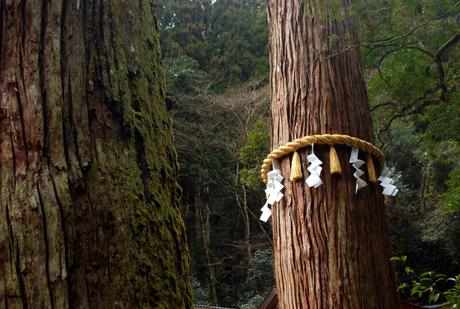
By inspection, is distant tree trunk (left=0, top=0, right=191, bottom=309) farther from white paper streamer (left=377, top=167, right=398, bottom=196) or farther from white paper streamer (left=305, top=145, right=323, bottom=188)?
white paper streamer (left=377, top=167, right=398, bottom=196)

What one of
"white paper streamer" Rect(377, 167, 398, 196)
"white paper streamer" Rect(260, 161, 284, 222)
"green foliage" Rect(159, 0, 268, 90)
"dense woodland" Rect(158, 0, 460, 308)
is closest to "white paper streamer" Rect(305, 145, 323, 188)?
"white paper streamer" Rect(260, 161, 284, 222)

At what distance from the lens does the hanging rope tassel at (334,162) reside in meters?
1.76

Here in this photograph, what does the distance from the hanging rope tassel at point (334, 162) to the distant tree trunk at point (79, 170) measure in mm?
1128

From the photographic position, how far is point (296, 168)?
1.83 meters

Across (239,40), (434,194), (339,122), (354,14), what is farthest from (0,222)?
(239,40)

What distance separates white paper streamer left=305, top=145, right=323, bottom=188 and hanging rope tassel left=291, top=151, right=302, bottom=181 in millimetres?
39

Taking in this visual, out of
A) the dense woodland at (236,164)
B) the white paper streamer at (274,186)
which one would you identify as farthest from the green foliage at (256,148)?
the white paper streamer at (274,186)

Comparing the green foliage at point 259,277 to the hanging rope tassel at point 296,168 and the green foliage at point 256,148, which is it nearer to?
the green foliage at point 256,148

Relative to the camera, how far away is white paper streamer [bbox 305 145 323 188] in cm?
176

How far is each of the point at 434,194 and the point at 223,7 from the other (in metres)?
8.44

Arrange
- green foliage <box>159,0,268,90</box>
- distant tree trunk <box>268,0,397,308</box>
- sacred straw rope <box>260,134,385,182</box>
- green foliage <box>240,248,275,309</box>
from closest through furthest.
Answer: distant tree trunk <box>268,0,397,308</box>
sacred straw rope <box>260,134,385,182</box>
green foliage <box>240,248,275,309</box>
green foliage <box>159,0,268,90</box>

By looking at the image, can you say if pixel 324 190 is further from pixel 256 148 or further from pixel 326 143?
pixel 256 148

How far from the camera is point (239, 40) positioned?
1331 cm

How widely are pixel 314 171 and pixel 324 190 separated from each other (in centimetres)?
8
